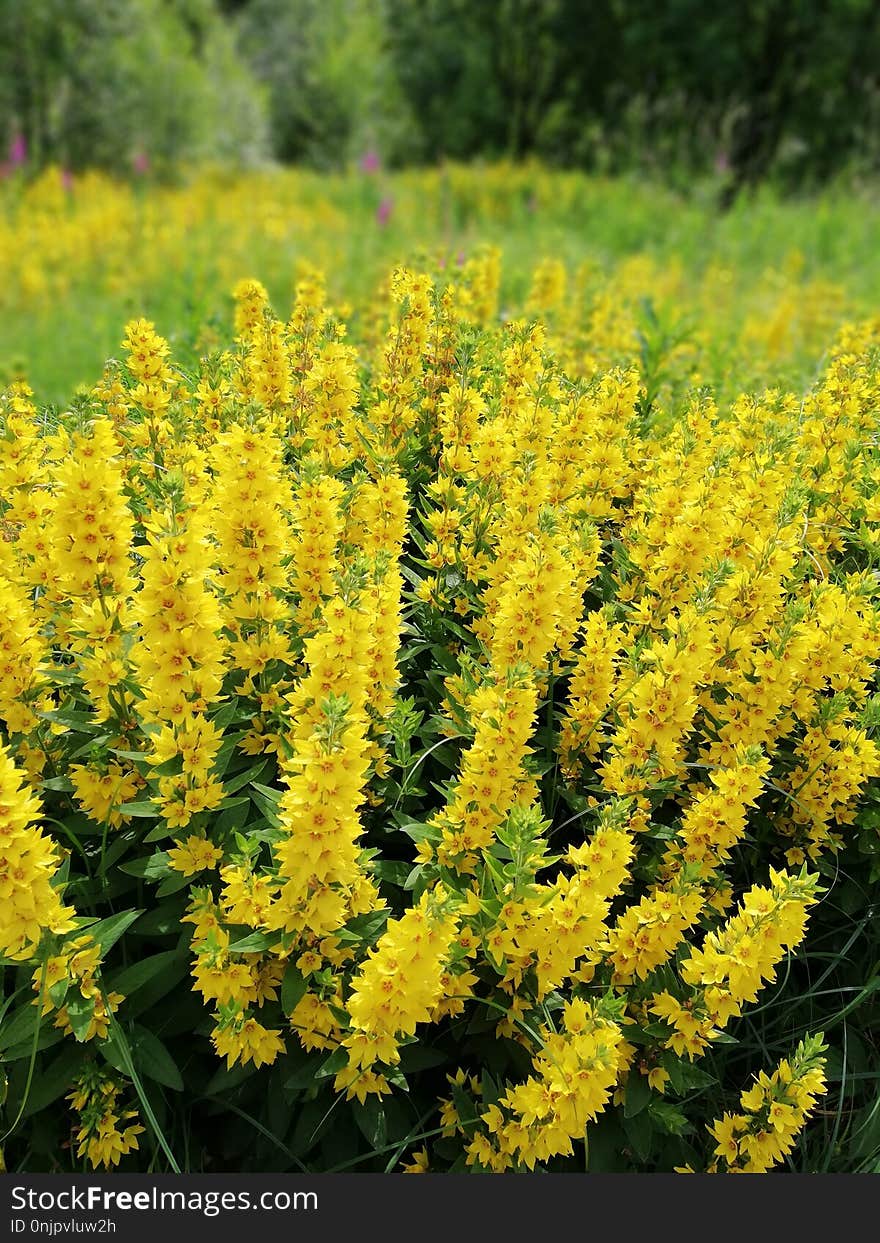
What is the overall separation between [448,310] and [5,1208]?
2.50 metres

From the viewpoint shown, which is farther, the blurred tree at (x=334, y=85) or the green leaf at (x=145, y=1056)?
the blurred tree at (x=334, y=85)

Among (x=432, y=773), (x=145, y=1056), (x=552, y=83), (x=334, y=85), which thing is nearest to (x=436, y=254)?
(x=432, y=773)

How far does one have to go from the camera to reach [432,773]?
2504 mm

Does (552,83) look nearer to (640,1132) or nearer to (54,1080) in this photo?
(640,1132)

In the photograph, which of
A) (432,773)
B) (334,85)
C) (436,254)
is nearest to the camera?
(432,773)

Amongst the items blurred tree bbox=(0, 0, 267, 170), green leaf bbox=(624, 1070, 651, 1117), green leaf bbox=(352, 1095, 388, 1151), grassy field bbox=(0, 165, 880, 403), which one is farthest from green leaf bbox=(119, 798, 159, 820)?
blurred tree bbox=(0, 0, 267, 170)

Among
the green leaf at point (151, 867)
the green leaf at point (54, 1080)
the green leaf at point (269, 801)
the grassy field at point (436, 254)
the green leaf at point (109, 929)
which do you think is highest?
the grassy field at point (436, 254)

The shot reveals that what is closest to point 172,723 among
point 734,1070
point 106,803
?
point 106,803

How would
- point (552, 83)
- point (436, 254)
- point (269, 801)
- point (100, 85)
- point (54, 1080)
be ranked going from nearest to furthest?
point (54, 1080), point (269, 801), point (436, 254), point (100, 85), point (552, 83)

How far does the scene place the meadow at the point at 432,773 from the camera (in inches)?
74.0

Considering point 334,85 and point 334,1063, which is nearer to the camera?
point 334,1063

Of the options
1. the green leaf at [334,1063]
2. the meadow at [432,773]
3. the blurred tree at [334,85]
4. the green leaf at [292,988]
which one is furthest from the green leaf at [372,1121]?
the blurred tree at [334,85]

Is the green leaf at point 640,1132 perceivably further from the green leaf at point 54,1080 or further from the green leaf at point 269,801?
the green leaf at point 54,1080

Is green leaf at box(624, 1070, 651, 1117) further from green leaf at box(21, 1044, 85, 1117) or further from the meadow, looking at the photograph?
green leaf at box(21, 1044, 85, 1117)
